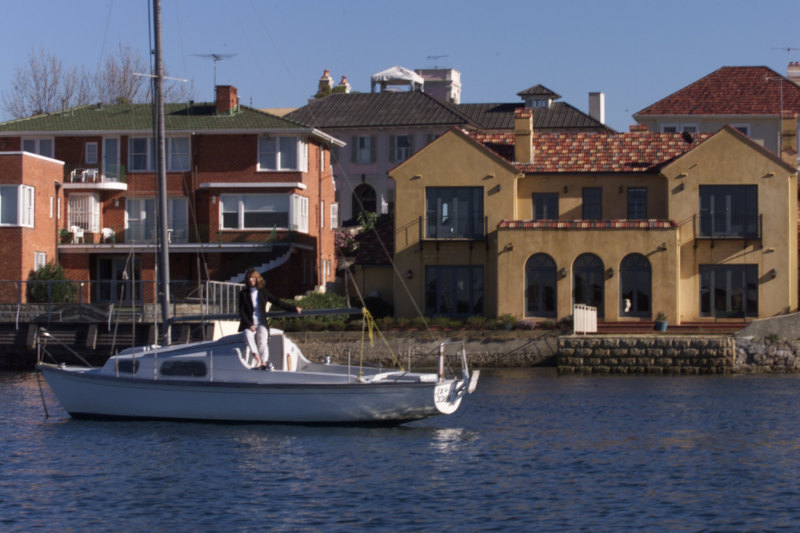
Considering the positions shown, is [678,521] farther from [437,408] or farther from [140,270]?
[140,270]

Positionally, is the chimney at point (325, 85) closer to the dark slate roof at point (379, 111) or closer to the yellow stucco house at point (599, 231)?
the dark slate roof at point (379, 111)

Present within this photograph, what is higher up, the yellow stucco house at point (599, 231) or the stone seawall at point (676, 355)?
the yellow stucco house at point (599, 231)

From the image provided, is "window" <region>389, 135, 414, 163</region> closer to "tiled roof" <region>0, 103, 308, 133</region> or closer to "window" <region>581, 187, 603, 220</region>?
"tiled roof" <region>0, 103, 308, 133</region>

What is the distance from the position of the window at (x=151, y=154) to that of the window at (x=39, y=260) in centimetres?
628

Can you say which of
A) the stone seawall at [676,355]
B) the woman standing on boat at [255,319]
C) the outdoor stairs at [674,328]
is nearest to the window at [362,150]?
the outdoor stairs at [674,328]

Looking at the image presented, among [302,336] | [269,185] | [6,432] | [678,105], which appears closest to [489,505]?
[6,432]

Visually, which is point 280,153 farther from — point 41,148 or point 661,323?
point 661,323

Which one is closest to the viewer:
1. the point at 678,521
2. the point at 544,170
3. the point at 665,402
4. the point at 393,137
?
the point at 678,521

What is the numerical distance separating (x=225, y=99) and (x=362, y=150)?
20940mm

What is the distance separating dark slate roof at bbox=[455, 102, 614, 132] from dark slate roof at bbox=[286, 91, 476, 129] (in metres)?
1.99

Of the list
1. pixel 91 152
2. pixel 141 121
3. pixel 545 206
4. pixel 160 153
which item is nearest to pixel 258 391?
pixel 160 153

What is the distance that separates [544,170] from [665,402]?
722 inches

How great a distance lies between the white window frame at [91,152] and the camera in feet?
194

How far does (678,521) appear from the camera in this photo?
20344 millimetres
